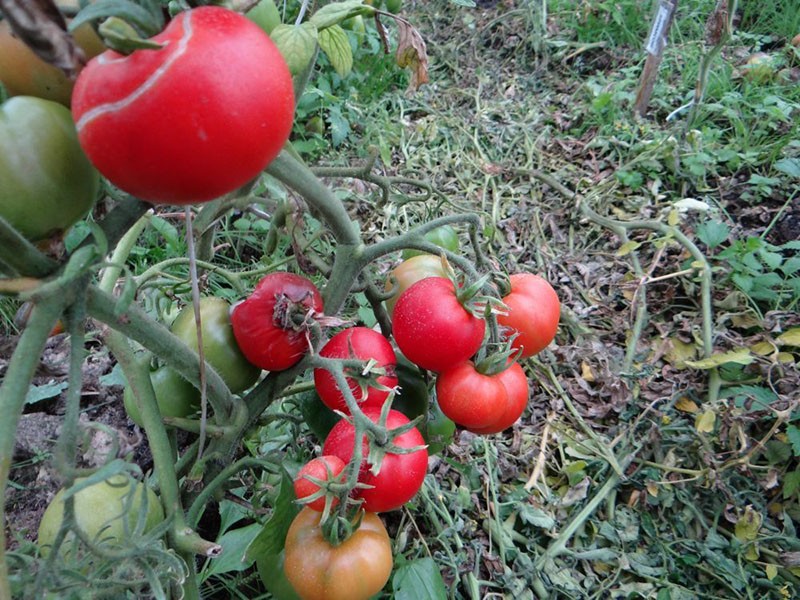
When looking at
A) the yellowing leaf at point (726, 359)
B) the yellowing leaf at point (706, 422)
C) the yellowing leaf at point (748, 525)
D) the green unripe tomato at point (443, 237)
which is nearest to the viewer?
the green unripe tomato at point (443, 237)

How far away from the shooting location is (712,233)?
178cm

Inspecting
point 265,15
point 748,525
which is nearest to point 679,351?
point 748,525

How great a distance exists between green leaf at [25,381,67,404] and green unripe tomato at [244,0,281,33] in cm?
113

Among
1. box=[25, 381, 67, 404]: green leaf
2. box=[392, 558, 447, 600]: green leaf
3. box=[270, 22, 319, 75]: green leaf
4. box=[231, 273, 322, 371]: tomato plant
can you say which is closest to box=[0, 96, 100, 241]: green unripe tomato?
box=[270, 22, 319, 75]: green leaf

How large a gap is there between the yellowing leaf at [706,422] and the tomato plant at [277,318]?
1026mm

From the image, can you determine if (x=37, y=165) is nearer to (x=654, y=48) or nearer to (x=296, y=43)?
(x=296, y=43)

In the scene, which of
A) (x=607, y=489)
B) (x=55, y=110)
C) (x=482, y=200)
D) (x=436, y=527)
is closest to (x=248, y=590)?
(x=436, y=527)

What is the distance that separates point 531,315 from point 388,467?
0.34 metres

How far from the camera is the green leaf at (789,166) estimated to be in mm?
1870

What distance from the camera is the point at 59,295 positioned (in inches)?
20.3

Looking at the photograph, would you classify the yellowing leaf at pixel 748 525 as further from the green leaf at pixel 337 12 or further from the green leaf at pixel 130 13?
the green leaf at pixel 130 13

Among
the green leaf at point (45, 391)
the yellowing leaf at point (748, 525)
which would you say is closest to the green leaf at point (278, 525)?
the green leaf at point (45, 391)

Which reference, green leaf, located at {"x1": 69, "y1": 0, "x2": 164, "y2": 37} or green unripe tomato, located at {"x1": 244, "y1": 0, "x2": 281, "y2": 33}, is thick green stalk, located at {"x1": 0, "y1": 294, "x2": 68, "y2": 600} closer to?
green leaf, located at {"x1": 69, "y1": 0, "x2": 164, "y2": 37}

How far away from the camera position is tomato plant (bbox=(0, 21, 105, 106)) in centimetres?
49
